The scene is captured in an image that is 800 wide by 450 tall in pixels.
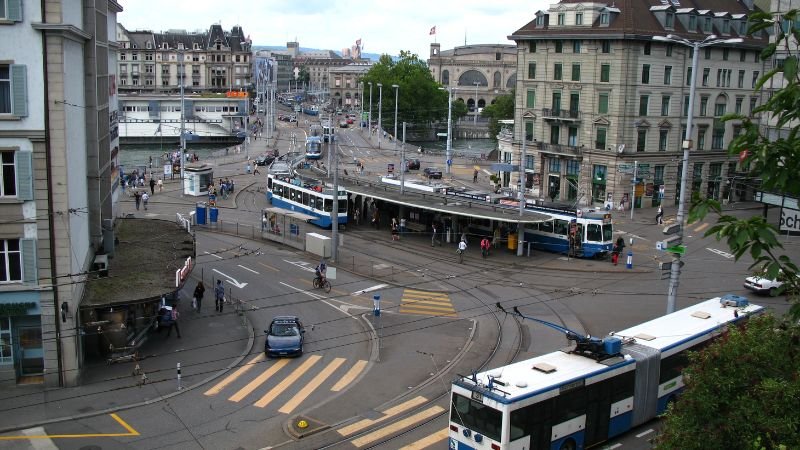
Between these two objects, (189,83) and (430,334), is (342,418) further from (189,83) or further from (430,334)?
(189,83)

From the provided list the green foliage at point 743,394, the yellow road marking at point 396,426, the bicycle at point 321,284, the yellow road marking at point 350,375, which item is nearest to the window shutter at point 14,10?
the yellow road marking at point 350,375

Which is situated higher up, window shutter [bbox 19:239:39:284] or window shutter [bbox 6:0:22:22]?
window shutter [bbox 6:0:22:22]

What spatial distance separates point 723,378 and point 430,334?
21.3m

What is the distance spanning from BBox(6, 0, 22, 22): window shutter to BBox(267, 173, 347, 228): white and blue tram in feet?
97.4

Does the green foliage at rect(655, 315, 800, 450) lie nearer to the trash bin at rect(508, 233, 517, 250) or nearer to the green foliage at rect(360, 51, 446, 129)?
the trash bin at rect(508, 233, 517, 250)

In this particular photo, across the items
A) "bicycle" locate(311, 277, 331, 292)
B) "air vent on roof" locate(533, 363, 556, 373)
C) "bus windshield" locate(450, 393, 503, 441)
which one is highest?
"air vent on roof" locate(533, 363, 556, 373)

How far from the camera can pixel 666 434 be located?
1466 centimetres

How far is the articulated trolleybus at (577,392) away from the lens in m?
20.3

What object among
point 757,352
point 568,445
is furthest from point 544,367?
point 757,352

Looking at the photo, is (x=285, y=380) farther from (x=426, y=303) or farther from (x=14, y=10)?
(x=14, y=10)

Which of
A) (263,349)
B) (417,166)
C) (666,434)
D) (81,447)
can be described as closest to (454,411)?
(666,434)

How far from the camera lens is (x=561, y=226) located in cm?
5112

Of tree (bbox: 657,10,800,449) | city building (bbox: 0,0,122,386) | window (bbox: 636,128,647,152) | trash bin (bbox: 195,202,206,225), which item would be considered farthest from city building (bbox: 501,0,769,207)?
tree (bbox: 657,10,800,449)

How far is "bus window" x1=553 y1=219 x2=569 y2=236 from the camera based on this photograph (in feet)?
167
